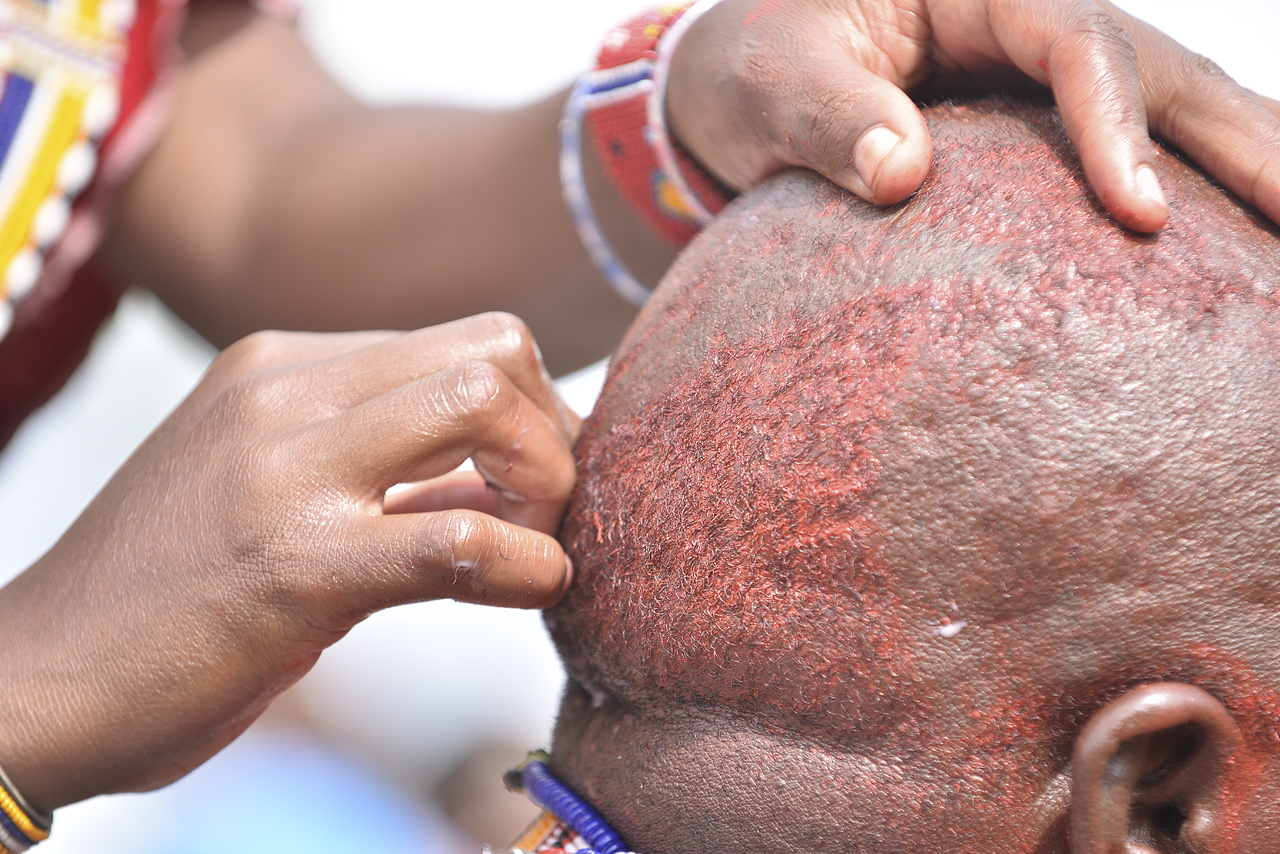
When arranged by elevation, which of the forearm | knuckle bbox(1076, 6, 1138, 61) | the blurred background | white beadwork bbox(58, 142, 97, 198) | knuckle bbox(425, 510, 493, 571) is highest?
knuckle bbox(1076, 6, 1138, 61)

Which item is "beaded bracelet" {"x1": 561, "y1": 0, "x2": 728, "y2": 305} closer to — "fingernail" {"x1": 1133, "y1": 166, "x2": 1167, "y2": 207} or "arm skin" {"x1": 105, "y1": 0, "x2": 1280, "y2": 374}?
Answer: "arm skin" {"x1": 105, "y1": 0, "x2": 1280, "y2": 374}

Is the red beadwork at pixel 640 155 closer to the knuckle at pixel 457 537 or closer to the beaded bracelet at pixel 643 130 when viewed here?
the beaded bracelet at pixel 643 130

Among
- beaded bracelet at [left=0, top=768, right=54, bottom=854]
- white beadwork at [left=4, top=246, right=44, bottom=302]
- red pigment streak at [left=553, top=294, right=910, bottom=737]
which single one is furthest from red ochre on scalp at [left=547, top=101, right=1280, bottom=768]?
white beadwork at [left=4, top=246, right=44, bottom=302]

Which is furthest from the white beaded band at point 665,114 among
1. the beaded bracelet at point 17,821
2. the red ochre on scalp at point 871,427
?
the beaded bracelet at point 17,821

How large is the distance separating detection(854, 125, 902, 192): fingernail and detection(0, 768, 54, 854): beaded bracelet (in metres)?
0.77

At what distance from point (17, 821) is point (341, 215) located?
906 mm

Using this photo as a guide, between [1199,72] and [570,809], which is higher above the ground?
[1199,72]

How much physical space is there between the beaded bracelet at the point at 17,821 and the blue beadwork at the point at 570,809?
0.38 meters

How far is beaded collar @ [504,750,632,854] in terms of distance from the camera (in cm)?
74

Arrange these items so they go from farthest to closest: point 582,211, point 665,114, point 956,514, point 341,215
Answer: point 341,215, point 582,211, point 665,114, point 956,514

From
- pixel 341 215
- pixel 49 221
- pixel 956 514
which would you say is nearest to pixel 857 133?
pixel 956 514

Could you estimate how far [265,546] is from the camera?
2.32ft

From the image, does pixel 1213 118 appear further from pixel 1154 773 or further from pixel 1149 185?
pixel 1154 773

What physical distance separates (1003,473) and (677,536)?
21 cm
